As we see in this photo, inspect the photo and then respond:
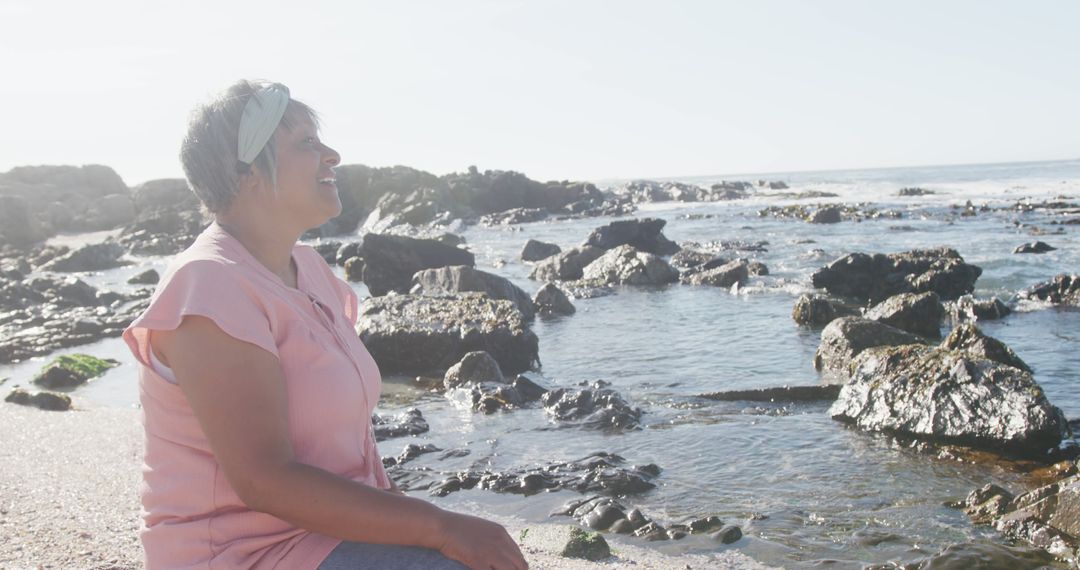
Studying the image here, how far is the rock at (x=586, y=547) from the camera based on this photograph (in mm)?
4977

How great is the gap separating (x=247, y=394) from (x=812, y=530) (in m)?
4.29

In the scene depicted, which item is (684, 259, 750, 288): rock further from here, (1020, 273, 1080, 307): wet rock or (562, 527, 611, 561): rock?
(562, 527, 611, 561): rock

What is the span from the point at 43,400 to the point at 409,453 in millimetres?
4072

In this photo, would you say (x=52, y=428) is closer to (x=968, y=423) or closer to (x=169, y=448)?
(x=169, y=448)

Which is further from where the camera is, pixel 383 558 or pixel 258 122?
pixel 258 122

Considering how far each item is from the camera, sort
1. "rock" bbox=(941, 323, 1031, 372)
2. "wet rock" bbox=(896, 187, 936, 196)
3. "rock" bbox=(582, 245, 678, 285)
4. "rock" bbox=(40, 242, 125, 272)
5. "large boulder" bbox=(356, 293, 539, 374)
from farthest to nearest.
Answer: "wet rock" bbox=(896, 187, 936, 196), "rock" bbox=(40, 242, 125, 272), "rock" bbox=(582, 245, 678, 285), "large boulder" bbox=(356, 293, 539, 374), "rock" bbox=(941, 323, 1031, 372)

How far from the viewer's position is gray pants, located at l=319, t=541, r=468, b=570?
7.20ft

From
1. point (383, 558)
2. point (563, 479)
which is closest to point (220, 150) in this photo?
point (383, 558)

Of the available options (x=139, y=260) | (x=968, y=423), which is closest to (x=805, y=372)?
(x=968, y=423)

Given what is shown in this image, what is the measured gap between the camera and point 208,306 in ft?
6.80

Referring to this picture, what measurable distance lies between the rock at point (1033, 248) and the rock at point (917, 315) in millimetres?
10355

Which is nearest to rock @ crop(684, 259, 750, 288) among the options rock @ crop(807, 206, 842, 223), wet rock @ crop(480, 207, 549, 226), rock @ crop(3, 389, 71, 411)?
rock @ crop(3, 389, 71, 411)

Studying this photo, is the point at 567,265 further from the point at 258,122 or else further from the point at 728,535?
the point at 258,122

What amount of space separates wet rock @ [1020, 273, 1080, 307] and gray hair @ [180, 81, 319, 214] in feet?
49.3
